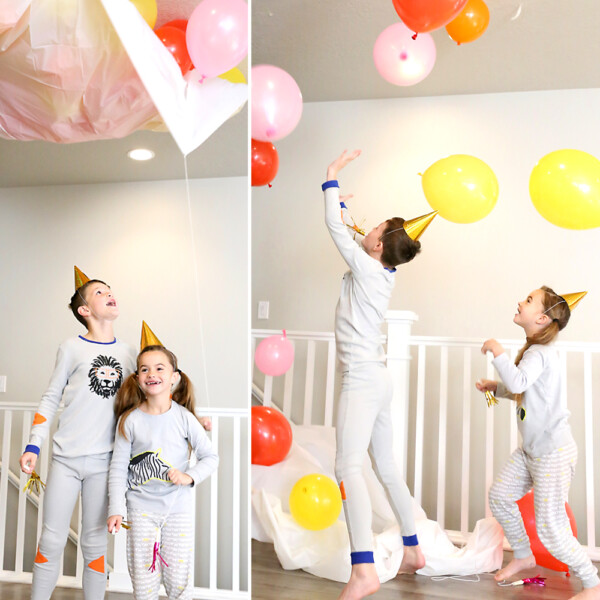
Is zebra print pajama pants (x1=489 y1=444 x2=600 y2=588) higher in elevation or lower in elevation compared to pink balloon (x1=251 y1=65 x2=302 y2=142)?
lower

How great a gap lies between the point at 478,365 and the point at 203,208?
2096 millimetres

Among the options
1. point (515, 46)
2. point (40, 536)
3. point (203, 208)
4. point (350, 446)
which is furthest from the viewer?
point (515, 46)

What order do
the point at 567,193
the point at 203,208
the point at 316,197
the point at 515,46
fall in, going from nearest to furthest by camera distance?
1. the point at 203,208
2. the point at 567,193
3. the point at 515,46
4. the point at 316,197

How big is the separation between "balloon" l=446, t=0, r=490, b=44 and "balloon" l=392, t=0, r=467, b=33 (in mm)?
333

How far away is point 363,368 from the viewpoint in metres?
1.98

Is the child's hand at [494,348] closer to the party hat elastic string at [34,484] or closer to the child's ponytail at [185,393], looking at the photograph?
the child's ponytail at [185,393]

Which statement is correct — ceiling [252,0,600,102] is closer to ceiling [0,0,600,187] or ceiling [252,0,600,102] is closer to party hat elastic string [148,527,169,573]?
ceiling [0,0,600,187]

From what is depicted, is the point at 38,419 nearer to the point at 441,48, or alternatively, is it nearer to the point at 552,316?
the point at 552,316

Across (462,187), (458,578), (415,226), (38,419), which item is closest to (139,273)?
(38,419)

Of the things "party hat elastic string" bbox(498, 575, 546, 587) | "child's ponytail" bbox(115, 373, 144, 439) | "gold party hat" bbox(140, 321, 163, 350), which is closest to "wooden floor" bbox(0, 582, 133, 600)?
"child's ponytail" bbox(115, 373, 144, 439)

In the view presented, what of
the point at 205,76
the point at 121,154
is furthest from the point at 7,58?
the point at 205,76

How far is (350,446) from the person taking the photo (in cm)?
193

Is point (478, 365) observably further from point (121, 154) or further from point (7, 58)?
point (7, 58)

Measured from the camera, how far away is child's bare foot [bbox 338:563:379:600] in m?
1.81
